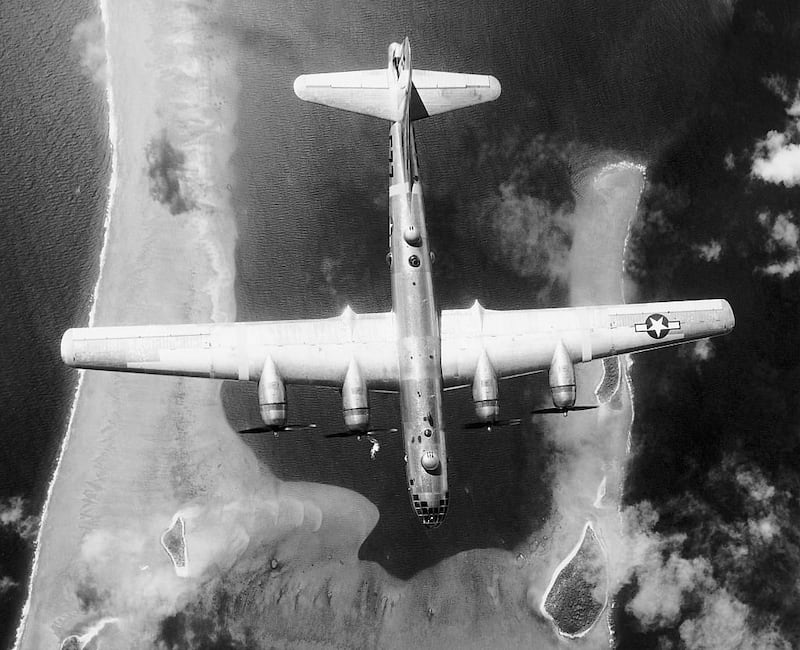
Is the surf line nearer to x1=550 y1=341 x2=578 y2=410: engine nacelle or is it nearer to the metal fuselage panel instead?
the metal fuselage panel

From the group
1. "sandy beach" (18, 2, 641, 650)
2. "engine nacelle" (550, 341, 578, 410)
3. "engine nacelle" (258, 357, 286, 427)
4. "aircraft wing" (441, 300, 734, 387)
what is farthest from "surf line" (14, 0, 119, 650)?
"engine nacelle" (550, 341, 578, 410)

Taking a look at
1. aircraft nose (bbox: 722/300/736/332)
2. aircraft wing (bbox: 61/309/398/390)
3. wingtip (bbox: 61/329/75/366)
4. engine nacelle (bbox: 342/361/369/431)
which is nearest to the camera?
wingtip (bbox: 61/329/75/366)

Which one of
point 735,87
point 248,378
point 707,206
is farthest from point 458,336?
point 735,87

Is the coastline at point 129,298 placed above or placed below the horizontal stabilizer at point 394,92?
below

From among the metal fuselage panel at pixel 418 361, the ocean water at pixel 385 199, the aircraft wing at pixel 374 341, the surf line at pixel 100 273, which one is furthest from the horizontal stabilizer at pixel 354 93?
the surf line at pixel 100 273

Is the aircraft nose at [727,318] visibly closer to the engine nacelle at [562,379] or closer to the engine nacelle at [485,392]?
the engine nacelle at [562,379]

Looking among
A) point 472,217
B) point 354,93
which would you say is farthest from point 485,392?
point 354,93
